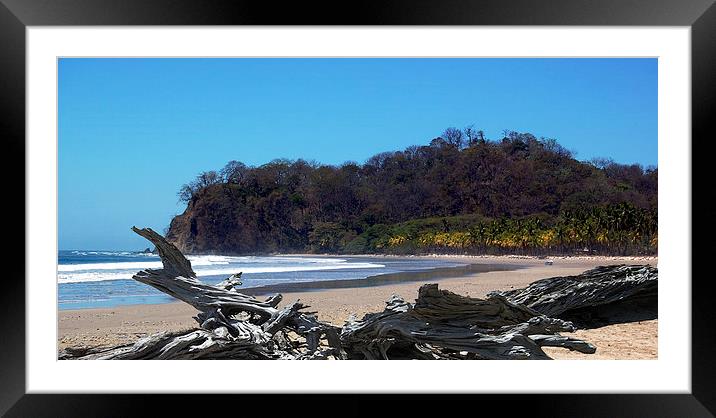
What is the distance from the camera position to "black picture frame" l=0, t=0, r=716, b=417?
2.71 meters

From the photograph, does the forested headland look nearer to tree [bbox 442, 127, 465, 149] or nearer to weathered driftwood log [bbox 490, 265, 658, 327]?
tree [bbox 442, 127, 465, 149]

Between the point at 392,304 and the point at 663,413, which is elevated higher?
the point at 392,304

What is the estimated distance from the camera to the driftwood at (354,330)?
3953 millimetres

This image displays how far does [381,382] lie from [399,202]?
14748 mm

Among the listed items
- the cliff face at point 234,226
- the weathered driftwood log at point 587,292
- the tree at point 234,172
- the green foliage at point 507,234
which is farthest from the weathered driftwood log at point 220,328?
the tree at point 234,172

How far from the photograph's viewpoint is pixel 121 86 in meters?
21.9

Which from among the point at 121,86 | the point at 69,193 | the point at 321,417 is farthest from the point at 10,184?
the point at 121,86

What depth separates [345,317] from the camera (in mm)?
7203

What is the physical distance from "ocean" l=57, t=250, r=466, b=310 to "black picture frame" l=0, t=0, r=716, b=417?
20.2 feet

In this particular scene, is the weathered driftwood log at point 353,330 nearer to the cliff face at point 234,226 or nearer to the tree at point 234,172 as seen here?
the cliff face at point 234,226

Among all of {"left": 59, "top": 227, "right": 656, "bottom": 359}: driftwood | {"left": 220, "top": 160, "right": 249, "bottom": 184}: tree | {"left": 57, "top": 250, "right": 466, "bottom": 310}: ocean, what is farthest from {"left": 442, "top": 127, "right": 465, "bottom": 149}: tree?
{"left": 59, "top": 227, "right": 656, "bottom": 359}: driftwood

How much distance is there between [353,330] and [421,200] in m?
13.8
